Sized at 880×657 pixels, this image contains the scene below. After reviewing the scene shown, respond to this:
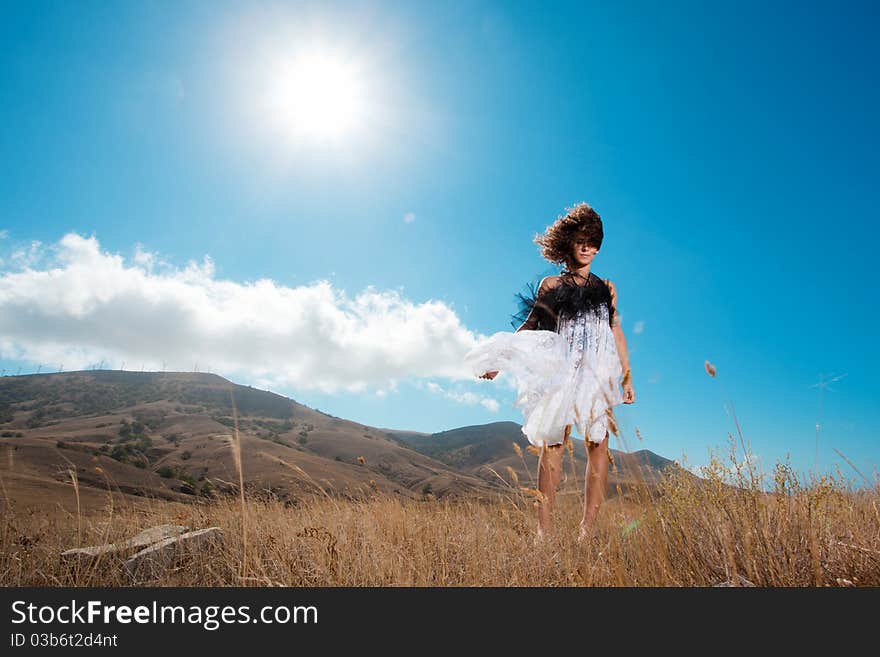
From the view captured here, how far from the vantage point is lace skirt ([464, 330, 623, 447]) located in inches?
141

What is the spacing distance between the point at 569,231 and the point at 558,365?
3.78 ft

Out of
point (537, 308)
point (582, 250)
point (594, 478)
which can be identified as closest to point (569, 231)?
point (582, 250)

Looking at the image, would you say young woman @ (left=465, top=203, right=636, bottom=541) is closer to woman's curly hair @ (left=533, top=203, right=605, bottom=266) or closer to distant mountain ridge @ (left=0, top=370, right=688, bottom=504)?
woman's curly hair @ (left=533, top=203, right=605, bottom=266)

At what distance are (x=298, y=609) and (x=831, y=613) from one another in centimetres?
197

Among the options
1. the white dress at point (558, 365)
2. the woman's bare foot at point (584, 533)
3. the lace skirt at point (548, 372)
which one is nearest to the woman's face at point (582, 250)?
the white dress at point (558, 365)

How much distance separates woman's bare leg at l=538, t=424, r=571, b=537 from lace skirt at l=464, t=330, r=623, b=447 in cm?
7

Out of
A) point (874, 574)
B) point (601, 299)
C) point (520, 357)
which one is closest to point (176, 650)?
point (520, 357)

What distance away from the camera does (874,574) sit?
86.2 inches

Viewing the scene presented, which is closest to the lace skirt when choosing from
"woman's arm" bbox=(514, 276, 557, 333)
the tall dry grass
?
"woman's arm" bbox=(514, 276, 557, 333)

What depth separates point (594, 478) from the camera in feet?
12.0

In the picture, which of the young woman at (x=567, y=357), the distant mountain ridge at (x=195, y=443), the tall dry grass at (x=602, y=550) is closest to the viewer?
the tall dry grass at (x=602, y=550)

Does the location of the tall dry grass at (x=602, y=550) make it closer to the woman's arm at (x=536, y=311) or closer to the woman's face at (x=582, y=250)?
the woman's arm at (x=536, y=311)

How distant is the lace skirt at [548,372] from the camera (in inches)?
141

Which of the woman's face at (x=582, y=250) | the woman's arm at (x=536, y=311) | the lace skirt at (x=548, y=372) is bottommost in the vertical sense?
the lace skirt at (x=548, y=372)
